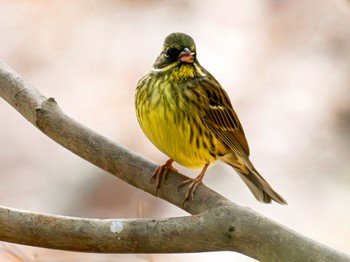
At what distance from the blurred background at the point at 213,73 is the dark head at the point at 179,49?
0.45 m

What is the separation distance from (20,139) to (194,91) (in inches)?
45.9

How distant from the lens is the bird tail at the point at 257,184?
8.15 feet

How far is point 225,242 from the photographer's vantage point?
188 cm

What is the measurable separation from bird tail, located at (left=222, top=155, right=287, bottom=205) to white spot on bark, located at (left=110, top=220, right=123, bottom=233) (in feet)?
2.27

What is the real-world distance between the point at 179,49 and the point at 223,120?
0.88 feet

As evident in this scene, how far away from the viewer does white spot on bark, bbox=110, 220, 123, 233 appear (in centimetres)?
188

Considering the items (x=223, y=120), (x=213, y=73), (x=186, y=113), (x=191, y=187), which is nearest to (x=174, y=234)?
(x=191, y=187)

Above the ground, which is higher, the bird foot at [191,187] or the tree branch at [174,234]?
the bird foot at [191,187]

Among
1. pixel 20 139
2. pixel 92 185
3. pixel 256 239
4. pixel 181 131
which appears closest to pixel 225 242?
pixel 256 239

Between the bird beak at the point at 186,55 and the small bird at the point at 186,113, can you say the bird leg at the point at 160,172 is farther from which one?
the bird beak at the point at 186,55

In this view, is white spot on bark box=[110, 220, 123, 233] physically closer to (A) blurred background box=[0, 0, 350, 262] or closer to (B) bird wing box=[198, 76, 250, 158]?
(A) blurred background box=[0, 0, 350, 262]

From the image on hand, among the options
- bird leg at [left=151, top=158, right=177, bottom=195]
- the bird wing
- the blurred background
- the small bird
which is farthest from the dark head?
the blurred background

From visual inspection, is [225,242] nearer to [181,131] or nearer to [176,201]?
[176,201]

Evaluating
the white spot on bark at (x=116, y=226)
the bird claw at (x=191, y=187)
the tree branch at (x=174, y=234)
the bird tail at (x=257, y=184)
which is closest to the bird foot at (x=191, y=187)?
the bird claw at (x=191, y=187)
